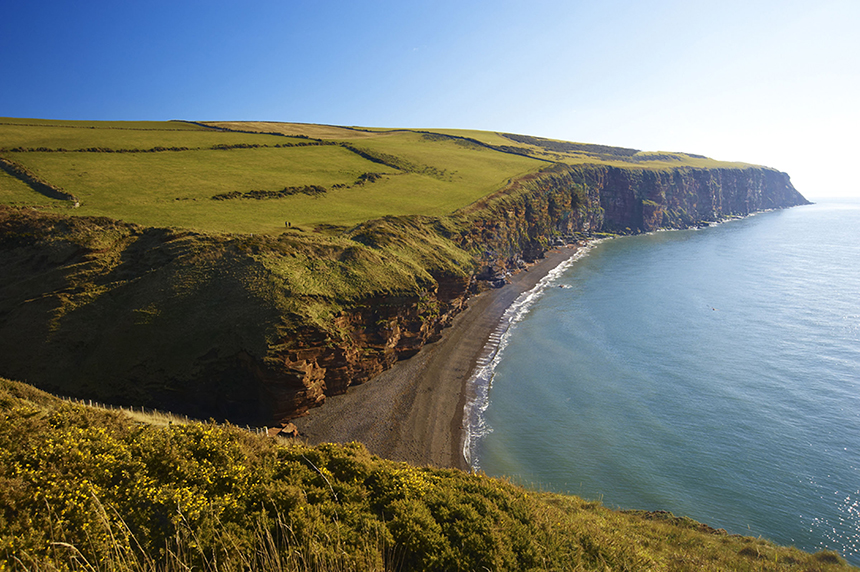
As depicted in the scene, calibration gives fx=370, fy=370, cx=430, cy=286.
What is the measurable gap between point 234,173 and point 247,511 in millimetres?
74142

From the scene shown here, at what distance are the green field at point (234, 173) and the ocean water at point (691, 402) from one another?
118 feet

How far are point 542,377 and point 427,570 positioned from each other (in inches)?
1417

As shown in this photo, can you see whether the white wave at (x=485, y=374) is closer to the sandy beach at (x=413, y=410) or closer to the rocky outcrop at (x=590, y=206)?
the sandy beach at (x=413, y=410)

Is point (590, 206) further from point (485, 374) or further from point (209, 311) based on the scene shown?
point (209, 311)

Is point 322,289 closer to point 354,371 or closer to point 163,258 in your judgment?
point 354,371

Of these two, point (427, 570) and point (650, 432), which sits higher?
point (427, 570)

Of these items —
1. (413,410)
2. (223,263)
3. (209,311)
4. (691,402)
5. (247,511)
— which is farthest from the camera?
(223,263)

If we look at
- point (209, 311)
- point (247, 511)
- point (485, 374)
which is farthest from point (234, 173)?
point (247, 511)

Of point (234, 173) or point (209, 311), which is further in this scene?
point (234, 173)

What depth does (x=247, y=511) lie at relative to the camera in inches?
460

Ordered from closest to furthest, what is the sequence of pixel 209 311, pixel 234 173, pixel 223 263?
pixel 209 311, pixel 223 263, pixel 234 173

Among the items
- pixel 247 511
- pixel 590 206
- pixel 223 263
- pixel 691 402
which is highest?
pixel 590 206

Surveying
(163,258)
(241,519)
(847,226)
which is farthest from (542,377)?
(847,226)

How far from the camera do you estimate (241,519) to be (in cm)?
1120
